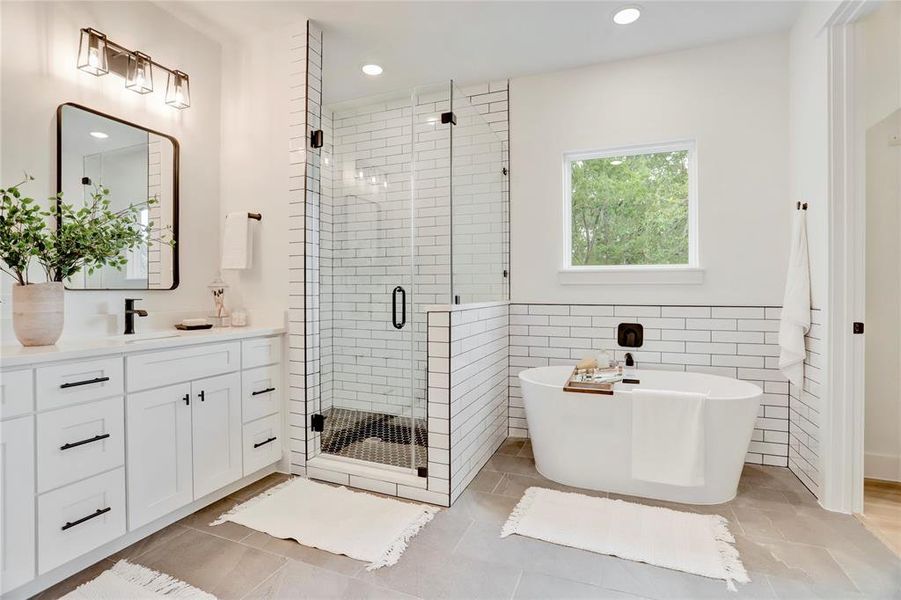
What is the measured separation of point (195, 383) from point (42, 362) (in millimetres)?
656

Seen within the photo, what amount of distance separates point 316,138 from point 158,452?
1884 mm

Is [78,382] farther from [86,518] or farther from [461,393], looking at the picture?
[461,393]

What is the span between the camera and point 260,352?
266 centimetres

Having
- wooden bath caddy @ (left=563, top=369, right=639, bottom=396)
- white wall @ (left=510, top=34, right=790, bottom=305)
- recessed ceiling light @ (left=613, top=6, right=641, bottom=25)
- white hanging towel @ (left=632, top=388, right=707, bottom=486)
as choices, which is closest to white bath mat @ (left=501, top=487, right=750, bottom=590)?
white hanging towel @ (left=632, top=388, right=707, bottom=486)

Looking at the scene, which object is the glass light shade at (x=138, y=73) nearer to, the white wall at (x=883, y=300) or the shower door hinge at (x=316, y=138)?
the shower door hinge at (x=316, y=138)

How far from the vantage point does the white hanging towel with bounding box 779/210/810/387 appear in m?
2.53

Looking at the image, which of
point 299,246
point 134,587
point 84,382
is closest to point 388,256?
point 299,246

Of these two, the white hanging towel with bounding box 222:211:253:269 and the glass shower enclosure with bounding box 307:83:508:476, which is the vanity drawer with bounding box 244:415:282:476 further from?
the white hanging towel with bounding box 222:211:253:269

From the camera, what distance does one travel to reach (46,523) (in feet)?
5.49

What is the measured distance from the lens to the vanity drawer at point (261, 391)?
8.41 feet

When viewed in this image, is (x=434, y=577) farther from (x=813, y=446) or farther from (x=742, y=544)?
(x=813, y=446)

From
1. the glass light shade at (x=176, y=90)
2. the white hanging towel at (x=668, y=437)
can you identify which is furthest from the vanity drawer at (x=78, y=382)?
the white hanging towel at (x=668, y=437)

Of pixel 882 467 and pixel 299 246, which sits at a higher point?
pixel 299 246

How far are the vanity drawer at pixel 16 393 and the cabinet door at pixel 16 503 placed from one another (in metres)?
0.03
